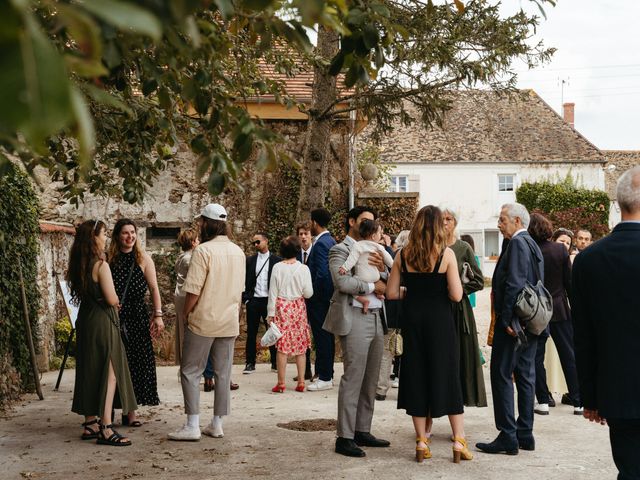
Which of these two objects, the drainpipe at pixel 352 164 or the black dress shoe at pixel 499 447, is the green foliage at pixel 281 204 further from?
the black dress shoe at pixel 499 447

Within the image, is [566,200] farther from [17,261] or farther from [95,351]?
[95,351]

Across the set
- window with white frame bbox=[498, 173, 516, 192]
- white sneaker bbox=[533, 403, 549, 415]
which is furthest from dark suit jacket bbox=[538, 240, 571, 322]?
window with white frame bbox=[498, 173, 516, 192]

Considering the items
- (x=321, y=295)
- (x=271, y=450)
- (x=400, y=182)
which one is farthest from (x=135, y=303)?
(x=400, y=182)

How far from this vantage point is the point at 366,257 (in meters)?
7.15

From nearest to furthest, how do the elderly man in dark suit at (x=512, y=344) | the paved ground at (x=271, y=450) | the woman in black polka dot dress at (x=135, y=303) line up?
1. the paved ground at (x=271, y=450)
2. the elderly man in dark suit at (x=512, y=344)
3. the woman in black polka dot dress at (x=135, y=303)

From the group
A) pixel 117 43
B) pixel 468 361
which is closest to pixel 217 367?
pixel 468 361

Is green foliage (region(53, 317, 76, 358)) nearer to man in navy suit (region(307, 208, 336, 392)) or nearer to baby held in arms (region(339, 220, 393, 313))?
man in navy suit (region(307, 208, 336, 392))

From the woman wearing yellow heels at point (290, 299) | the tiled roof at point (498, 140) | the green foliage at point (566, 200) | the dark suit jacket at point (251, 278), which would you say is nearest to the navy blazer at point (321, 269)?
the woman wearing yellow heels at point (290, 299)

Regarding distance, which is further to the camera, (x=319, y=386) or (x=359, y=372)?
(x=319, y=386)

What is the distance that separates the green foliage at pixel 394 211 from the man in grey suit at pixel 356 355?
828 centimetres

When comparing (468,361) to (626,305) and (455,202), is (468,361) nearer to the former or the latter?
(626,305)

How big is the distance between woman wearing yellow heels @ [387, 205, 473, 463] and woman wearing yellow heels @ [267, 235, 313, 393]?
3819mm

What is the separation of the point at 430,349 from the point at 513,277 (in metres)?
0.99

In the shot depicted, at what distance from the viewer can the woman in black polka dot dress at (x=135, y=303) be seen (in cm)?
775
